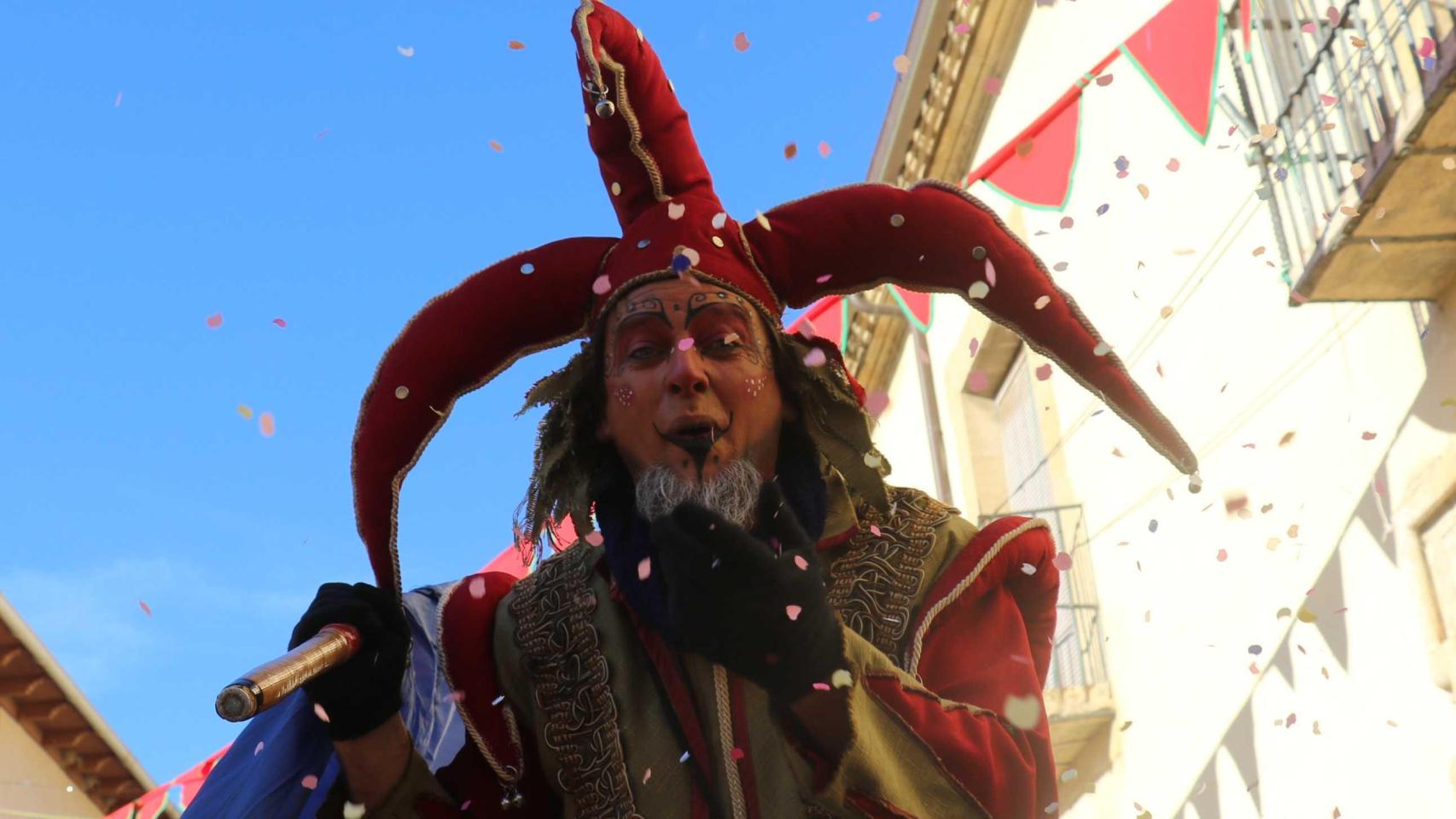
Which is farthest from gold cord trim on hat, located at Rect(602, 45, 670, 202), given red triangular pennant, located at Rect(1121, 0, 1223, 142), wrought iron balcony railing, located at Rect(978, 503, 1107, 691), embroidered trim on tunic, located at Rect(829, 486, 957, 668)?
wrought iron balcony railing, located at Rect(978, 503, 1107, 691)

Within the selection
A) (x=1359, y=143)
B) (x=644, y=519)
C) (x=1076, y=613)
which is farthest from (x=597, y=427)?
(x=1076, y=613)

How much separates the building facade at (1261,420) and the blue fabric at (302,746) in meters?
2.00

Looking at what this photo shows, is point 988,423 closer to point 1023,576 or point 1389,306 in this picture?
point 1389,306

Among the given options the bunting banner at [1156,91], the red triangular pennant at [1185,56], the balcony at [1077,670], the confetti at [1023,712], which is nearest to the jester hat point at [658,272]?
the confetti at [1023,712]

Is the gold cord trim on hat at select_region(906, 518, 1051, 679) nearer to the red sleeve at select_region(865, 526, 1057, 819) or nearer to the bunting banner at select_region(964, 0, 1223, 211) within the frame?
the red sleeve at select_region(865, 526, 1057, 819)

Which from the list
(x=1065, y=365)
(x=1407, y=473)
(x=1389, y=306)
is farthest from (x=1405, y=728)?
(x=1065, y=365)

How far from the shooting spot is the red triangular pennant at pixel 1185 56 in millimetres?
5391

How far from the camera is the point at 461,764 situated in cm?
241

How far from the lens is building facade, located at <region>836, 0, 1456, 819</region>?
4906mm

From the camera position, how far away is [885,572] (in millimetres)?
2369

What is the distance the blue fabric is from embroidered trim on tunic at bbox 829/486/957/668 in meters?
0.65

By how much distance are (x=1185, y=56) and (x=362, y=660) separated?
4.32 m

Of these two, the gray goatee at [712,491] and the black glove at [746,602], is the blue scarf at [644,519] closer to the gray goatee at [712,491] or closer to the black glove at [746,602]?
the gray goatee at [712,491]

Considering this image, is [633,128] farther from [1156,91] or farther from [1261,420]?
[1261,420]
